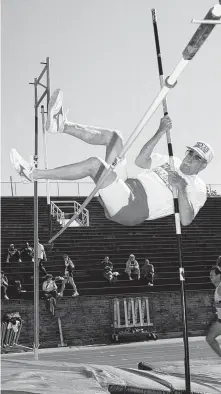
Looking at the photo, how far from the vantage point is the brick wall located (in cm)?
836

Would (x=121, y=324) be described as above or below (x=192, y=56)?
below

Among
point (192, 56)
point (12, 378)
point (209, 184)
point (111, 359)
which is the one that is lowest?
point (111, 359)

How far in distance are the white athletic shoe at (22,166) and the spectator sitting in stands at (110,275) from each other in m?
6.19

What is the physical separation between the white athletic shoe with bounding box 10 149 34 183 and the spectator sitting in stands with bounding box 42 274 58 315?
5037 millimetres

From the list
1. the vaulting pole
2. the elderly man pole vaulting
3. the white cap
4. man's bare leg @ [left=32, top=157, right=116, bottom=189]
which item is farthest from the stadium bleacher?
the vaulting pole

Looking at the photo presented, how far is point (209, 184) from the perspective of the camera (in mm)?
17219

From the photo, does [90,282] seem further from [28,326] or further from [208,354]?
[208,354]

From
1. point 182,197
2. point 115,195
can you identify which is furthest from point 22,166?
point 182,197

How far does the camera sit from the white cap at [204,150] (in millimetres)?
3410

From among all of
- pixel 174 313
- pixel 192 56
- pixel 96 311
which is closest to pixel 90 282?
pixel 96 311

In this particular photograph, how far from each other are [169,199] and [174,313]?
5966 millimetres

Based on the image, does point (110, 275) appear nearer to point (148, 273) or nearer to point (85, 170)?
point (148, 273)

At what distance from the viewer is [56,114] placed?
3.54 meters

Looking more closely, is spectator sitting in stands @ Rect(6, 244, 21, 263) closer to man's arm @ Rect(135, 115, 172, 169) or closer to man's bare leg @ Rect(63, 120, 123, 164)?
man's bare leg @ Rect(63, 120, 123, 164)
